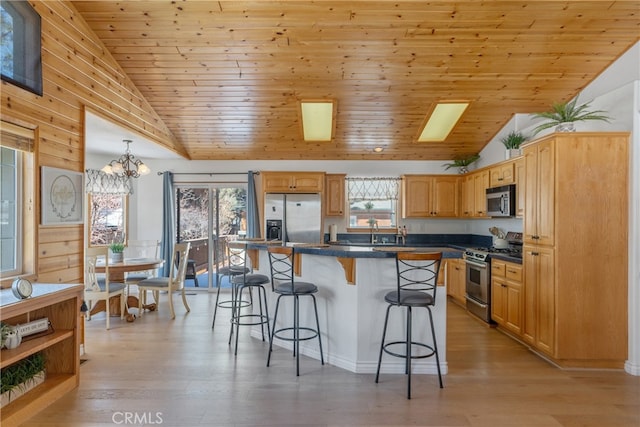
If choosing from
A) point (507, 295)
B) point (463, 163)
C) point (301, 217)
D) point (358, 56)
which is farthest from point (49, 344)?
point (463, 163)

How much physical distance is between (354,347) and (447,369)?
872mm

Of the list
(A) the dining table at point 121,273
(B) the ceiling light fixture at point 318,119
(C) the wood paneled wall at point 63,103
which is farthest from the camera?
(B) the ceiling light fixture at point 318,119

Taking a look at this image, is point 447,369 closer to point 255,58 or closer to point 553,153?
point 553,153

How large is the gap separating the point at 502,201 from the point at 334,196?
106 inches

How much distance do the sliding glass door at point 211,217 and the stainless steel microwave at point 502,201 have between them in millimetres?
4175

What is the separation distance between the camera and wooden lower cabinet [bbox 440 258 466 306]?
529 cm

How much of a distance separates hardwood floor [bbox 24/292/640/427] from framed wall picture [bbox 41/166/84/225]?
1.40 metres

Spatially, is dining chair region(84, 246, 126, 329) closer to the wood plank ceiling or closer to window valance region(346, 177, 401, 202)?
A: the wood plank ceiling

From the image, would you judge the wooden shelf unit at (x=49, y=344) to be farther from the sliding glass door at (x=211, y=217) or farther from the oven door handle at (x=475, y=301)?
the oven door handle at (x=475, y=301)

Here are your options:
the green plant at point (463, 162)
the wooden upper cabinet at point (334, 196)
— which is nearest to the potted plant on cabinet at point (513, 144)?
the green plant at point (463, 162)

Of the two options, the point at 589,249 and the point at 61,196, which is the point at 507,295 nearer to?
the point at 589,249

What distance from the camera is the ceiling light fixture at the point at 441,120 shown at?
5074mm

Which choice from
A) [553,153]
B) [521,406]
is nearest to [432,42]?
[553,153]

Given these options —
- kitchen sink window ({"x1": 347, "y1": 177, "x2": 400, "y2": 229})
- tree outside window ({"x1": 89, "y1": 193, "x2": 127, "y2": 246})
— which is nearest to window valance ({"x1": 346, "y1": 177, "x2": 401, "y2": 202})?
kitchen sink window ({"x1": 347, "y1": 177, "x2": 400, "y2": 229})
